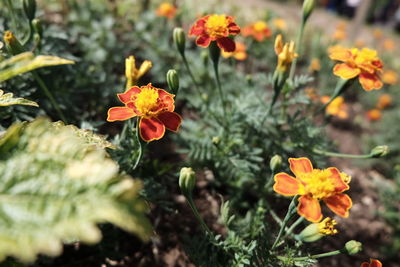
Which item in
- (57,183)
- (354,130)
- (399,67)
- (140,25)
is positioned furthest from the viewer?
(399,67)

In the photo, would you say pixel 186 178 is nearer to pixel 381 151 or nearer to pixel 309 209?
pixel 309 209

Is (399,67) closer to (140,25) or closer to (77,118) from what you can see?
(140,25)

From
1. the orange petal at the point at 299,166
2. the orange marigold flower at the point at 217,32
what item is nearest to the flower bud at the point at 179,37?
the orange marigold flower at the point at 217,32

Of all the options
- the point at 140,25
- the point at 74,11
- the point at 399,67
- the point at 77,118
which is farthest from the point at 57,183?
the point at 399,67

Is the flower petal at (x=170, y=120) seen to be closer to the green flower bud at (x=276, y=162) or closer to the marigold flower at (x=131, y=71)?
the marigold flower at (x=131, y=71)

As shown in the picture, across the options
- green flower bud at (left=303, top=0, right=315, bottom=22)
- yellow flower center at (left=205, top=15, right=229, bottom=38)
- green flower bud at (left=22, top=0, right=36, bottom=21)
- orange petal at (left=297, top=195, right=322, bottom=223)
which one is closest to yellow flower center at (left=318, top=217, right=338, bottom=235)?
orange petal at (left=297, top=195, right=322, bottom=223)

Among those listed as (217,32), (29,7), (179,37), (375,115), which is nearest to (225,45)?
(217,32)
